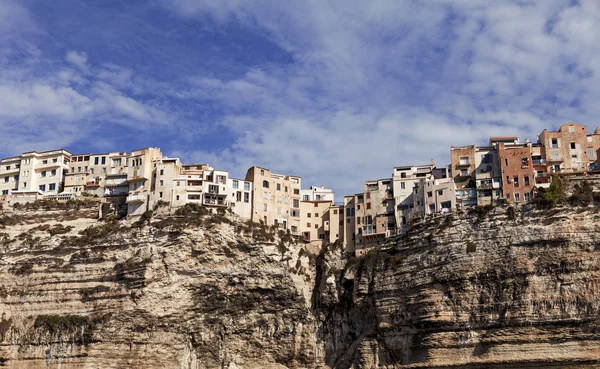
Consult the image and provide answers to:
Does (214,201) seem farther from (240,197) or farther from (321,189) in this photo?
(321,189)

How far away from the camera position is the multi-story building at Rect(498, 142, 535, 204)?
199 ft

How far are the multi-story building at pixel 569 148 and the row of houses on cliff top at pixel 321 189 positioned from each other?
7cm

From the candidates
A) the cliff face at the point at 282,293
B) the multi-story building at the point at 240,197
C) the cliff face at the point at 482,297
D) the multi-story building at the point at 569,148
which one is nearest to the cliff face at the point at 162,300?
A: the cliff face at the point at 282,293

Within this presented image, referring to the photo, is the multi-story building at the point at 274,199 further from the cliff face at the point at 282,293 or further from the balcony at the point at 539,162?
the balcony at the point at 539,162

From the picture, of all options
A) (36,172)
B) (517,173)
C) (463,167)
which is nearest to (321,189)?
(463,167)

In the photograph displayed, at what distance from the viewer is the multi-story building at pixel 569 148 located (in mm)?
62938

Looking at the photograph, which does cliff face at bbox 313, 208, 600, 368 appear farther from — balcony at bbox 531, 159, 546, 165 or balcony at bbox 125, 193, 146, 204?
balcony at bbox 125, 193, 146, 204

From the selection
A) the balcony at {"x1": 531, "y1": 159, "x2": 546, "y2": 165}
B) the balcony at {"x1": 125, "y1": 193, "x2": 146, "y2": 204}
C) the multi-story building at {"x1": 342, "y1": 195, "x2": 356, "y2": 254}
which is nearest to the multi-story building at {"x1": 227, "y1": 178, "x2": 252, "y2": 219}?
the balcony at {"x1": 125, "y1": 193, "x2": 146, "y2": 204}

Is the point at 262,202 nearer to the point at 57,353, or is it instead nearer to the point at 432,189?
the point at 432,189

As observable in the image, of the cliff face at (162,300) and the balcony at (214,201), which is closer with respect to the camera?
the cliff face at (162,300)

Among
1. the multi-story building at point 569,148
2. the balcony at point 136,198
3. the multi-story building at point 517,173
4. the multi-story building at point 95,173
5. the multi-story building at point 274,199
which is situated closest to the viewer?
the multi-story building at point 517,173

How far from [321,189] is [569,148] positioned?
22400mm

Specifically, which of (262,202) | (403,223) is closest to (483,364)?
(403,223)

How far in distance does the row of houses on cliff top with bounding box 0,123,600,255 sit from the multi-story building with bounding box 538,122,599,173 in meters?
0.07
